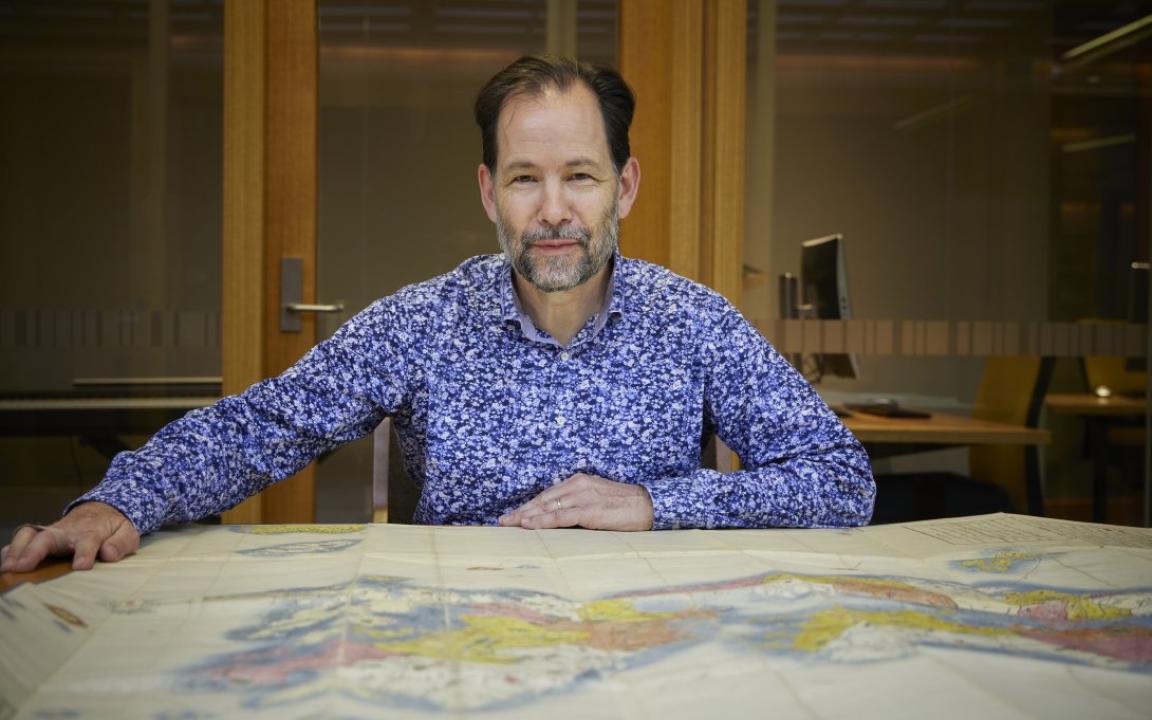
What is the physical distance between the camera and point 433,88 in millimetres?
2697

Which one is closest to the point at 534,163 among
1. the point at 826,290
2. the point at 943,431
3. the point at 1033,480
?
the point at 826,290

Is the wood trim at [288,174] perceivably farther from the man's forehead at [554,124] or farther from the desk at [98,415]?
the man's forehead at [554,124]

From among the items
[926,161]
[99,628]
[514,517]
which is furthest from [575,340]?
Answer: [926,161]

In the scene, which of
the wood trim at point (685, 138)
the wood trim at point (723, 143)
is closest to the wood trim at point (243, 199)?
the wood trim at point (685, 138)

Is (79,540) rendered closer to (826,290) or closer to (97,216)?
(97,216)

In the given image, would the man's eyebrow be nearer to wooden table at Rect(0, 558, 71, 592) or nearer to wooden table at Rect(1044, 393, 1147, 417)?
wooden table at Rect(0, 558, 71, 592)

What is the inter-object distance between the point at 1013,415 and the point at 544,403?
6.05ft

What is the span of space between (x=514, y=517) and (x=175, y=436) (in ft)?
1.38

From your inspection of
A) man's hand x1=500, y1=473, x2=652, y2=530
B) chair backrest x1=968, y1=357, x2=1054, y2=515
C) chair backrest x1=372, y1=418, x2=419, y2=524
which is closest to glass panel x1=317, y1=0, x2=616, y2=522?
chair backrest x1=372, y1=418, x2=419, y2=524

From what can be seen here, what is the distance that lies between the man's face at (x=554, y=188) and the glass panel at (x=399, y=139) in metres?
1.26

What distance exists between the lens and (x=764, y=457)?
143 cm

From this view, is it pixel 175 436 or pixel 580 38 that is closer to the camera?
pixel 175 436

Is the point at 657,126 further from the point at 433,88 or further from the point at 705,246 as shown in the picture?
the point at 433,88

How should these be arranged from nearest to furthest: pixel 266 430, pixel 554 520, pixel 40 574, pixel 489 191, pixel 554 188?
pixel 40 574 < pixel 554 520 < pixel 266 430 < pixel 554 188 < pixel 489 191
